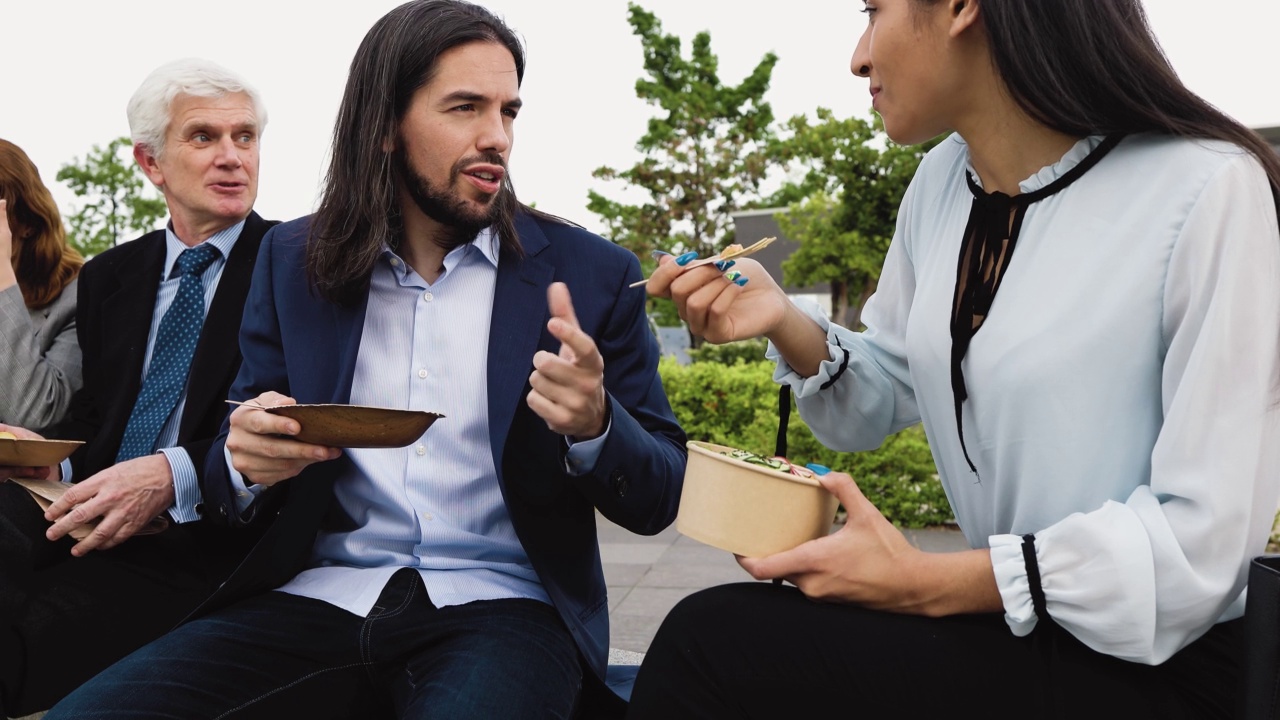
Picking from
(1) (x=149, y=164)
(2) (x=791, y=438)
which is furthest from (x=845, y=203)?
(1) (x=149, y=164)

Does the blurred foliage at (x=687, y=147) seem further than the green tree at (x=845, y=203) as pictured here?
Yes

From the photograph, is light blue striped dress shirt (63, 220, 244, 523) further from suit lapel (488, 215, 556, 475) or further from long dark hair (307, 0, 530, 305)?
suit lapel (488, 215, 556, 475)

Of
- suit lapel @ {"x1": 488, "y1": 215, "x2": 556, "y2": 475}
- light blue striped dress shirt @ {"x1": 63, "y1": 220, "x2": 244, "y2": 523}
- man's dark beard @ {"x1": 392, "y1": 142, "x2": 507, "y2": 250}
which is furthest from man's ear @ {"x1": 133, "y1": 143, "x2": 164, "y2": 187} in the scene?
suit lapel @ {"x1": 488, "y1": 215, "x2": 556, "y2": 475}

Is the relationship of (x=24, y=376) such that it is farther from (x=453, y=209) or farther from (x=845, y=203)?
(x=845, y=203)

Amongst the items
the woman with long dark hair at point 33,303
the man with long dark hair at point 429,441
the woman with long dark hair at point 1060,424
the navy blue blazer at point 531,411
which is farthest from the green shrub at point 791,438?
the woman with long dark hair at point 1060,424

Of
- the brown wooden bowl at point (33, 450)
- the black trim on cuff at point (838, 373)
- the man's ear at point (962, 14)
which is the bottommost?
the brown wooden bowl at point (33, 450)

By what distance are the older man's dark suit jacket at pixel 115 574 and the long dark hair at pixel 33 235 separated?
2.13 feet

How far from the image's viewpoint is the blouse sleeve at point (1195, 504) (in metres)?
1.34

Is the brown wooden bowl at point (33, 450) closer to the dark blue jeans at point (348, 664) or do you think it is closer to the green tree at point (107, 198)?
the dark blue jeans at point (348, 664)

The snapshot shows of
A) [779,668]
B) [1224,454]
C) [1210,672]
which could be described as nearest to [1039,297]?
[1224,454]

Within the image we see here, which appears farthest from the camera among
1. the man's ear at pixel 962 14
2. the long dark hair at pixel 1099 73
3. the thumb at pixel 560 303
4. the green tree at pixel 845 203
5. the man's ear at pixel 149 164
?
the green tree at pixel 845 203

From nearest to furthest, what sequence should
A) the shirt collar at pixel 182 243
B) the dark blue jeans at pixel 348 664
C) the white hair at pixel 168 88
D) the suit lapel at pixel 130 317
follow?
the dark blue jeans at pixel 348 664, the suit lapel at pixel 130 317, the shirt collar at pixel 182 243, the white hair at pixel 168 88

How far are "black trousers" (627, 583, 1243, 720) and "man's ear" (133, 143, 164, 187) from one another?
252 centimetres

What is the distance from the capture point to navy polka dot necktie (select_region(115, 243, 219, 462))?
280 cm
